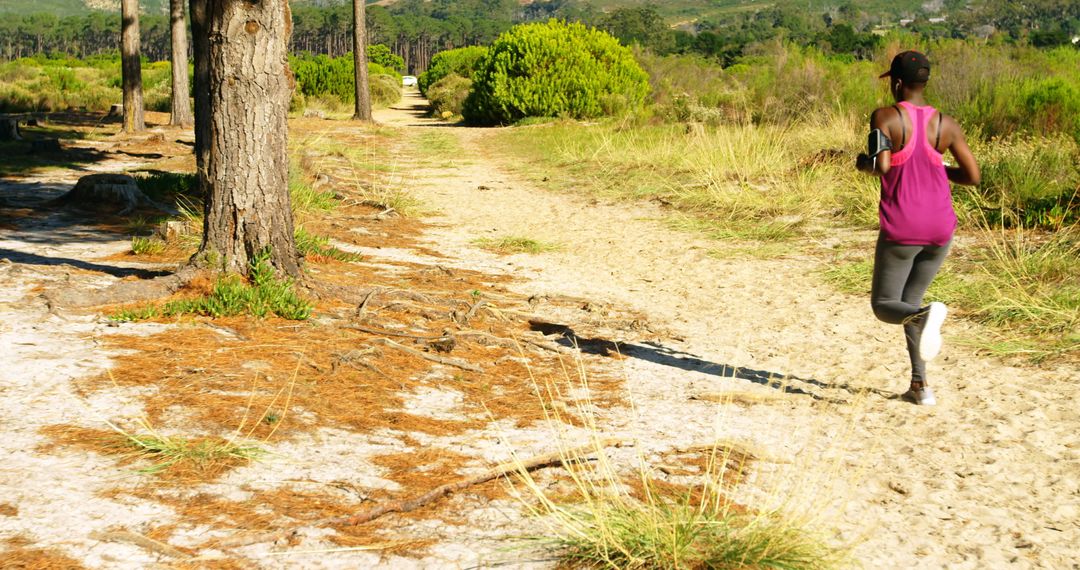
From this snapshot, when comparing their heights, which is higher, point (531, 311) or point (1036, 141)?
point (1036, 141)

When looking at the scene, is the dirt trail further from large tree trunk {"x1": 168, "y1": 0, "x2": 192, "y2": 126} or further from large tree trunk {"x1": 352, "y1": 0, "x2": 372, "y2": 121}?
large tree trunk {"x1": 352, "y1": 0, "x2": 372, "y2": 121}

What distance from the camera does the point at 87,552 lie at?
261cm

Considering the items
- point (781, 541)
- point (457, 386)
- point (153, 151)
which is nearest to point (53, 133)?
point (153, 151)

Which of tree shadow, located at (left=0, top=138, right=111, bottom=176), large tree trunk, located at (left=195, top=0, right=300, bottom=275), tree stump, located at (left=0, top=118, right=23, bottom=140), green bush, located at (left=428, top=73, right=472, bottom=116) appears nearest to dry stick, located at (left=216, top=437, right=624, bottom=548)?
large tree trunk, located at (left=195, top=0, right=300, bottom=275)

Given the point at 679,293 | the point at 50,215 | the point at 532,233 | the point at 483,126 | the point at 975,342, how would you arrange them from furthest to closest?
1. the point at 483,126
2. the point at 532,233
3. the point at 50,215
4. the point at 679,293
5. the point at 975,342

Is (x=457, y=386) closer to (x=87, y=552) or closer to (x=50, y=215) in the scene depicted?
(x=87, y=552)

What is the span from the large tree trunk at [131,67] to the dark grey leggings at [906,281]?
14.9 meters

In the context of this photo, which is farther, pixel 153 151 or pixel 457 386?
pixel 153 151

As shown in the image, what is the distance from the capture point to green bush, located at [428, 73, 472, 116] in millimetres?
32000

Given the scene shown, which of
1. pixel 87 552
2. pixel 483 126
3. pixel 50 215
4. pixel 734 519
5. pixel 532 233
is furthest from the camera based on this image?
pixel 483 126

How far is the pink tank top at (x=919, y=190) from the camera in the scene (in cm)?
429

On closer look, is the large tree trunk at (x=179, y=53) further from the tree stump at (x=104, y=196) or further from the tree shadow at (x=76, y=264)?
the tree shadow at (x=76, y=264)

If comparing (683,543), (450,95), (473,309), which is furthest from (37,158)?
(450,95)

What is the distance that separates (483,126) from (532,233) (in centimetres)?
1628
